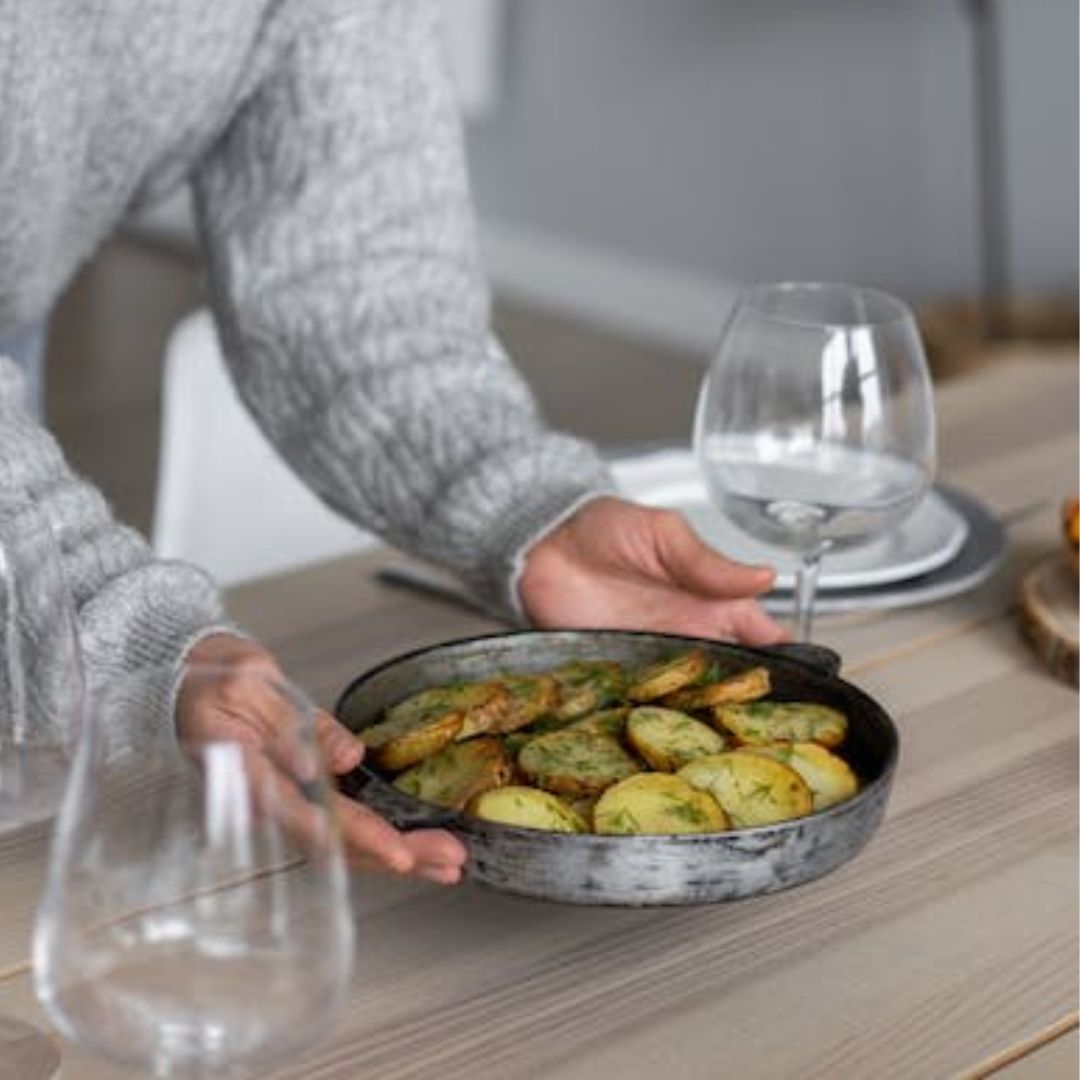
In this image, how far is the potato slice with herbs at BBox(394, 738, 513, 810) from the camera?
42.2 inches

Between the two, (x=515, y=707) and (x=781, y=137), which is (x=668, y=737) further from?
(x=781, y=137)

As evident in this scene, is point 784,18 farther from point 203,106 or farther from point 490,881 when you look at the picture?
point 490,881

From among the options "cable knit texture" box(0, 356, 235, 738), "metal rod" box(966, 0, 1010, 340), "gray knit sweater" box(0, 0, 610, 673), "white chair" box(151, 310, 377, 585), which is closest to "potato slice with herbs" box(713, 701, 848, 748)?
"cable knit texture" box(0, 356, 235, 738)

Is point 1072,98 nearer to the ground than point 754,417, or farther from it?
nearer to the ground

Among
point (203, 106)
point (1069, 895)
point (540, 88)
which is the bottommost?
point (540, 88)

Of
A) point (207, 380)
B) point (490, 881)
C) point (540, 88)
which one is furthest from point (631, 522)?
point (540, 88)

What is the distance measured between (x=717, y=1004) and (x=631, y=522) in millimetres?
405

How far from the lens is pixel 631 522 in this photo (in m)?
1.39

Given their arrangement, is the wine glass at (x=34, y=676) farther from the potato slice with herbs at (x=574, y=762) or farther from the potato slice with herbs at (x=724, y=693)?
the potato slice with herbs at (x=724, y=693)

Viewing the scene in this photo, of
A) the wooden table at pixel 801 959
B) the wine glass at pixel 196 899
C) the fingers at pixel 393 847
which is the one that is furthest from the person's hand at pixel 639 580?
the wine glass at pixel 196 899

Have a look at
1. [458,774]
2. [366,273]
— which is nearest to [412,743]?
[458,774]

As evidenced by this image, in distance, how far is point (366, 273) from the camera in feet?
5.47

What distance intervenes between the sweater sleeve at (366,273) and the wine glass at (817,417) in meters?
0.27

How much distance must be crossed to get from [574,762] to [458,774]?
52 mm
